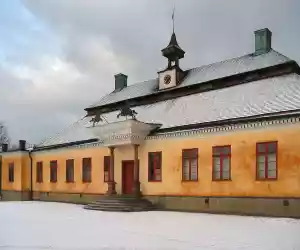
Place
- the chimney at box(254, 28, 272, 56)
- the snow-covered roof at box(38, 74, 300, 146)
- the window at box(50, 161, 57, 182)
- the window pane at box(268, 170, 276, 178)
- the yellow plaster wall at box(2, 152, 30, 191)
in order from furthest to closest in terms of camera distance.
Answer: the yellow plaster wall at box(2, 152, 30, 191)
the window at box(50, 161, 57, 182)
the chimney at box(254, 28, 272, 56)
the snow-covered roof at box(38, 74, 300, 146)
the window pane at box(268, 170, 276, 178)

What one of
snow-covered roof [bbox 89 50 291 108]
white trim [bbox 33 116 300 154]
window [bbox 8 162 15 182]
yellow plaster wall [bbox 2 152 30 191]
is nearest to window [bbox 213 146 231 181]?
white trim [bbox 33 116 300 154]

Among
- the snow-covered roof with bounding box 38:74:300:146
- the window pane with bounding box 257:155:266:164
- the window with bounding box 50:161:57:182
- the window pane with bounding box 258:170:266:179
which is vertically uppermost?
the snow-covered roof with bounding box 38:74:300:146

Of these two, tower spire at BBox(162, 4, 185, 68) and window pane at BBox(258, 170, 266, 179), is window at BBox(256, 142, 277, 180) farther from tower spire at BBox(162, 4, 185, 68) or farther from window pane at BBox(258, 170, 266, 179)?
tower spire at BBox(162, 4, 185, 68)

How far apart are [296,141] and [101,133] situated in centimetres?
1035

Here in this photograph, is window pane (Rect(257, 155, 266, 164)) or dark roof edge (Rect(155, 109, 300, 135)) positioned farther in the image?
window pane (Rect(257, 155, 266, 164))

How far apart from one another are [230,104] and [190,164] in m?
3.58

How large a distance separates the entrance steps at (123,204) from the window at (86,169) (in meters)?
3.83

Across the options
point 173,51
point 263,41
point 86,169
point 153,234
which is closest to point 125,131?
point 86,169

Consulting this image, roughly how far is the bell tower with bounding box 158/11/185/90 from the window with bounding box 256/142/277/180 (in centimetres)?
1001

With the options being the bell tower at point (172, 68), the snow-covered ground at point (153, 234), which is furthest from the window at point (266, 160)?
the bell tower at point (172, 68)

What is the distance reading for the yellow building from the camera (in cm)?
1523

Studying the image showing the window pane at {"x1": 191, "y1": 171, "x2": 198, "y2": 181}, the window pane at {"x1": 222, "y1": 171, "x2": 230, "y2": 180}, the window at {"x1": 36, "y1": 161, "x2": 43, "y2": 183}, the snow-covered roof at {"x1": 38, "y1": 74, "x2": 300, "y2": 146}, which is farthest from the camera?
the window at {"x1": 36, "y1": 161, "x2": 43, "y2": 183}

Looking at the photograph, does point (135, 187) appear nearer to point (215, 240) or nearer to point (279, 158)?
point (279, 158)

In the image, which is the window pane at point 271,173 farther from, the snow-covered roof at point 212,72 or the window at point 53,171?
the window at point 53,171
